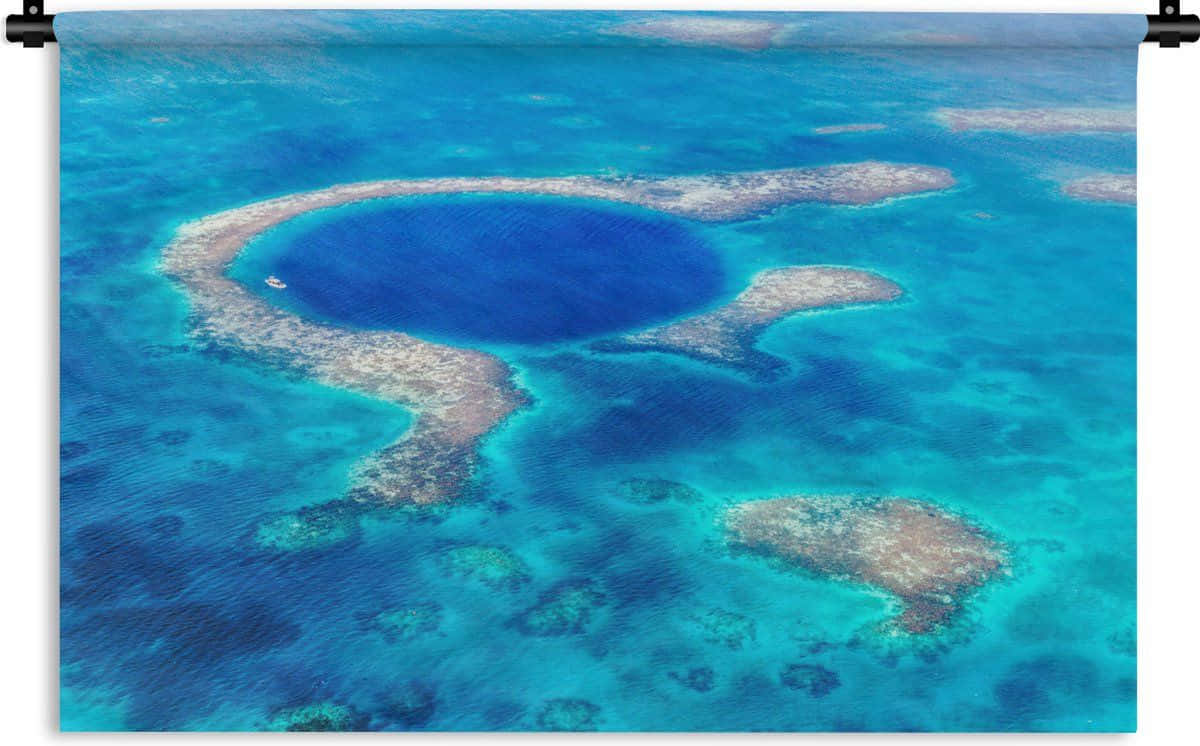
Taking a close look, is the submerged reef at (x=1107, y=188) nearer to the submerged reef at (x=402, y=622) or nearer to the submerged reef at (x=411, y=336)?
the submerged reef at (x=411, y=336)

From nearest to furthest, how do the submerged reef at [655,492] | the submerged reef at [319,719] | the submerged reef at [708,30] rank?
1. the submerged reef at [319,719]
2. the submerged reef at [655,492]
3. the submerged reef at [708,30]

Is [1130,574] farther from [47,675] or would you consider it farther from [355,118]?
[47,675]

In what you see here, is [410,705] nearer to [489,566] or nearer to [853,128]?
[489,566]

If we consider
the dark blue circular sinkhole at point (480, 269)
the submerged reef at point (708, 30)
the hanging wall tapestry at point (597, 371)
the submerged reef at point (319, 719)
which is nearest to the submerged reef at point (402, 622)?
the hanging wall tapestry at point (597, 371)
